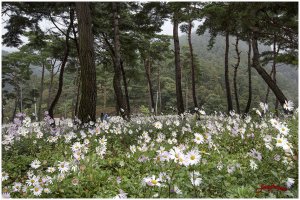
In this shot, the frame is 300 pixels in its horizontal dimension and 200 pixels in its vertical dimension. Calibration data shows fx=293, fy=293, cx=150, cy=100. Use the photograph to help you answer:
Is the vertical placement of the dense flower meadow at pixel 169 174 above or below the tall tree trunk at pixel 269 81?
below

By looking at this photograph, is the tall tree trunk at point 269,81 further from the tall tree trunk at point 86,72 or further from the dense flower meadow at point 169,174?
the tall tree trunk at point 86,72

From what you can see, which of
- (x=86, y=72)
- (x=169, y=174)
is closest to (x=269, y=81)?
(x=86, y=72)

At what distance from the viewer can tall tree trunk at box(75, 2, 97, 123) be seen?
7.82 m

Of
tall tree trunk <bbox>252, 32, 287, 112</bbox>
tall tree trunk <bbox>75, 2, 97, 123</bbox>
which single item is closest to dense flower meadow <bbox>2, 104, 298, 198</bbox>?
tall tree trunk <bbox>75, 2, 97, 123</bbox>

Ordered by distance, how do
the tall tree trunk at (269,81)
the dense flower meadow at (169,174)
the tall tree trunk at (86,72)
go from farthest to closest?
1. the tall tree trunk at (269,81)
2. the tall tree trunk at (86,72)
3. the dense flower meadow at (169,174)

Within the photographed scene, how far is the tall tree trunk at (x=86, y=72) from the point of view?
7.82 m

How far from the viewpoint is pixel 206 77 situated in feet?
226

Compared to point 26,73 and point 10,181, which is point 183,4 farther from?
point 26,73

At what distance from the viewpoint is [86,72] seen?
311 inches

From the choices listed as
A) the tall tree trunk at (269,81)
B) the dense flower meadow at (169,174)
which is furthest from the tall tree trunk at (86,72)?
the tall tree trunk at (269,81)

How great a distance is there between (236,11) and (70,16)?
777 centimetres

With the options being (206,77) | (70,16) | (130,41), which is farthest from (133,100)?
(70,16)

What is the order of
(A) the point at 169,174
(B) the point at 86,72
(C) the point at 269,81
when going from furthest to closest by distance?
(C) the point at 269,81, (B) the point at 86,72, (A) the point at 169,174

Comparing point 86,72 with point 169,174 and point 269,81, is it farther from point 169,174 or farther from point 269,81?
point 269,81
